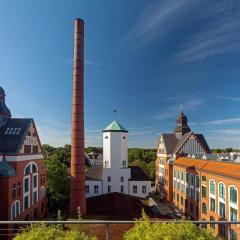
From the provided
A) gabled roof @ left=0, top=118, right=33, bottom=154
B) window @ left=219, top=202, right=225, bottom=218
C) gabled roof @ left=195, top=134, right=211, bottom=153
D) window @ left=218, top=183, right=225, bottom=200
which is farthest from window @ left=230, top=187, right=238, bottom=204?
gabled roof @ left=0, top=118, right=33, bottom=154

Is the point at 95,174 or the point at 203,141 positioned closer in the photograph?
the point at 95,174

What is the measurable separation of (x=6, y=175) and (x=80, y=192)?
844 cm

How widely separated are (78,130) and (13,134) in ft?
23.4

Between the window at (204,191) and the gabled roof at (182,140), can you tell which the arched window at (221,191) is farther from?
the gabled roof at (182,140)

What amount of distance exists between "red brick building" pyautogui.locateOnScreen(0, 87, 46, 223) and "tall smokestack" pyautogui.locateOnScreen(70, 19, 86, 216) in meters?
5.07

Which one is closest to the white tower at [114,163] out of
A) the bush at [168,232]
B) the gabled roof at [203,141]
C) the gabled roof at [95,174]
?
the gabled roof at [95,174]

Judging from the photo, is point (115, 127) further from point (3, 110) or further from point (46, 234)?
point (46, 234)

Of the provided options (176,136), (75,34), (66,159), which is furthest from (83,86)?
(66,159)

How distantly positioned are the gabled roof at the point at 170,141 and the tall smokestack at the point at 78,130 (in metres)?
19.9

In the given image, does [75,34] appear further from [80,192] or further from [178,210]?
[178,210]

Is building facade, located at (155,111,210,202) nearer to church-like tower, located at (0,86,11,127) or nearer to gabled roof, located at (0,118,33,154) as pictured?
gabled roof, located at (0,118,33,154)

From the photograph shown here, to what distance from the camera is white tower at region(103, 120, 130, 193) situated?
36625 mm

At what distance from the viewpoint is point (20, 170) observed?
24000mm

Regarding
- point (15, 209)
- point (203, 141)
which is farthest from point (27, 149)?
point (203, 141)
